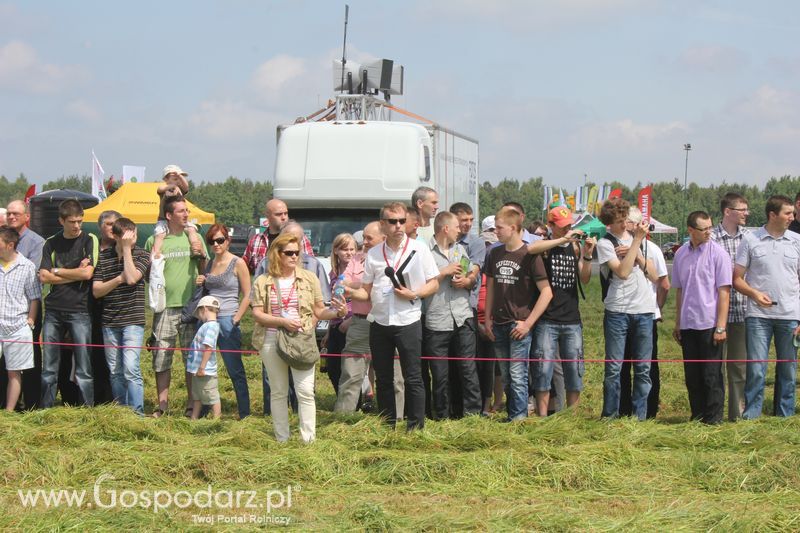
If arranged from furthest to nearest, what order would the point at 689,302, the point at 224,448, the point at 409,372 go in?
the point at 689,302 → the point at 409,372 → the point at 224,448

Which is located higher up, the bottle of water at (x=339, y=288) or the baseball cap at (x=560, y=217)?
the baseball cap at (x=560, y=217)

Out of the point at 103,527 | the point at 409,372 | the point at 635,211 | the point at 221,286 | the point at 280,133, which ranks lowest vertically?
the point at 103,527

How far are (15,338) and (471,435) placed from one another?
4245mm

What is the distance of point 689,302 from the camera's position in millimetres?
8070

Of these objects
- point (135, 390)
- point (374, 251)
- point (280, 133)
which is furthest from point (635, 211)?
point (280, 133)

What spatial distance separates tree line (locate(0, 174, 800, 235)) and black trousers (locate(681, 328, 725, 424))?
10973 cm

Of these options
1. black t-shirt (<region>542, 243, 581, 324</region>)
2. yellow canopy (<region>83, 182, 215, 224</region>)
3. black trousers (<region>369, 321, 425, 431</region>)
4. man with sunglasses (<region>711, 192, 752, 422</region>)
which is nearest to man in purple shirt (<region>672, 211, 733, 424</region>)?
man with sunglasses (<region>711, 192, 752, 422</region>)

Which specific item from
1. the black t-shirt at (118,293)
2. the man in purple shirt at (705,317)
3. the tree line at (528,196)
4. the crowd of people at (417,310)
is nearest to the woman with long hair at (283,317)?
the crowd of people at (417,310)

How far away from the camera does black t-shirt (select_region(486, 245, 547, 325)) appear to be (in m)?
8.00

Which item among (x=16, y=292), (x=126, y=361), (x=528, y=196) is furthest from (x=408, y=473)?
(x=528, y=196)

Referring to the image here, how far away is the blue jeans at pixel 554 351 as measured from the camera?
8031mm

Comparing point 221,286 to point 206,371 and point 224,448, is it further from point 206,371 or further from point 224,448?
point 224,448

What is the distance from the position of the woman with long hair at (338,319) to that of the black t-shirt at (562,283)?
1.83 meters

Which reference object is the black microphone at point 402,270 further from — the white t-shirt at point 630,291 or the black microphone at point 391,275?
the white t-shirt at point 630,291
